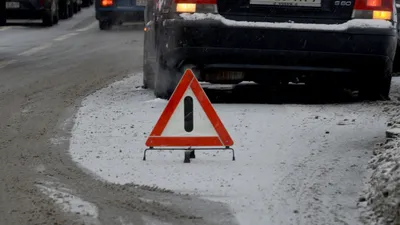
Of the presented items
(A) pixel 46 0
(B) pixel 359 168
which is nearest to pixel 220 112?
(B) pixel 359 168

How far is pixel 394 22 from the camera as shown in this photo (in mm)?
9500

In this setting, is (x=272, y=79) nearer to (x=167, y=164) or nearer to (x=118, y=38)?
(x=167, y=164)

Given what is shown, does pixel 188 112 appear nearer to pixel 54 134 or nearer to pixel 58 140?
pixel 58 140

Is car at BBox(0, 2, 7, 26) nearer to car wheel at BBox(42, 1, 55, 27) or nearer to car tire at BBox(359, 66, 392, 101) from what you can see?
car wheel at BBox(42, 1, 55, 27)

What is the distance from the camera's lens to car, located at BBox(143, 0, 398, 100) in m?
9.30

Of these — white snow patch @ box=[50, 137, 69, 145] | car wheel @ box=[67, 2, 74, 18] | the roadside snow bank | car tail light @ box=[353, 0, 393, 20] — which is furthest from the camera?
car wheel @ box=[67, 2, 74, 18]

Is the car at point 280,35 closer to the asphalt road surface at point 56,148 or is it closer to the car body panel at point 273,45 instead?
the car body panel at point 273,45

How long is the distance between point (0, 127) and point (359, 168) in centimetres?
327

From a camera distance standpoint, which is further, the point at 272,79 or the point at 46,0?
the point at 46,0

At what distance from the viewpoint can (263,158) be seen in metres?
7.14

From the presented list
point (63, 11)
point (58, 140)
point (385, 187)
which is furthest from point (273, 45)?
point (63, 11)

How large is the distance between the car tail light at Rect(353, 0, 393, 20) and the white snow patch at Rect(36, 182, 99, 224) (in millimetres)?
4170

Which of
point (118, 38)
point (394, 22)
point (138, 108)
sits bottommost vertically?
point (118, 38)

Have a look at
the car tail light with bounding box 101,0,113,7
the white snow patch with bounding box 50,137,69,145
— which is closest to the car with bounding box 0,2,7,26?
the car tail light with bounding box 101,0,113,7
